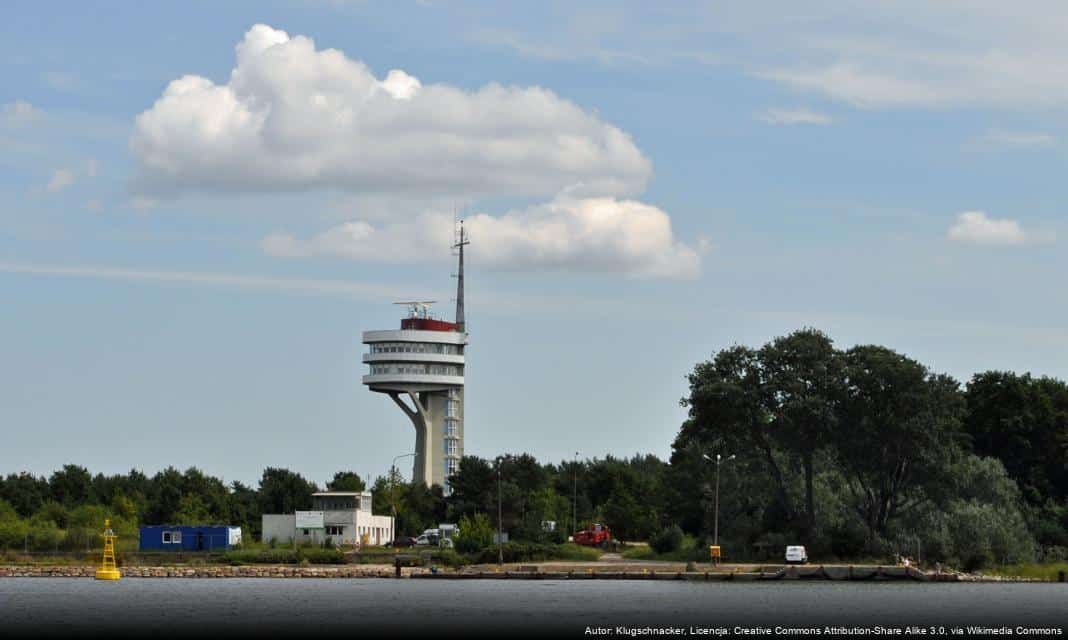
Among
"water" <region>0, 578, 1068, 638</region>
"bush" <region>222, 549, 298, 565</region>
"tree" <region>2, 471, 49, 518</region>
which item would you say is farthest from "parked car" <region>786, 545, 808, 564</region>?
"tree" <region>2, 471, 49, 518</region>

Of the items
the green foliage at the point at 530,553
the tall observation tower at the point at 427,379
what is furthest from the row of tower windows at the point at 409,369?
the green foliage at the point at 530,553

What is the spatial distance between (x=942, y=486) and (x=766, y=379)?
42.0 ft

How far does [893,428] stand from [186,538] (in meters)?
54.3

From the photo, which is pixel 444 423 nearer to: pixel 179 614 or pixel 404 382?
pixel 404 382

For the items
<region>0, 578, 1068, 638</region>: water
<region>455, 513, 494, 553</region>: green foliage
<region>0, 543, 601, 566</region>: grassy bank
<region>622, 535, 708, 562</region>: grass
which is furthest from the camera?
<region>0, 543, 601, 566</region>: grassy bank

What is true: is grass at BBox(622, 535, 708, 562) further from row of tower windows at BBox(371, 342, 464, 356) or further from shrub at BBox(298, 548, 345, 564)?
row of tower windows at BBox(371, 342, 464, 356)

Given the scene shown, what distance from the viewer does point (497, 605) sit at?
229 ft

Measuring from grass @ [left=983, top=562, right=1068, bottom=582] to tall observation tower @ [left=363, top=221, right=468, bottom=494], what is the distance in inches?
3322

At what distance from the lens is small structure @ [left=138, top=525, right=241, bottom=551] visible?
121 m

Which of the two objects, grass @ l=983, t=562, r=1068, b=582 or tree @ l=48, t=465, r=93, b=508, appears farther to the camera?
tree @ l=48, t=465, r=93, b=508

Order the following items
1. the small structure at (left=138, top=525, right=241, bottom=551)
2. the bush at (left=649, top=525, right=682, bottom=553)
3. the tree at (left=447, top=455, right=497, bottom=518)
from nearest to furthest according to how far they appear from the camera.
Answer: the bush at (left=649, top=525, right=682, bottom=553)
the small structure at (left=138, top=525, right=241, bottom=551)
the tree at (left=447, top=455, right=497, bottom=518)

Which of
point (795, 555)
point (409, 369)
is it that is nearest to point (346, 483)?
point (409, 369)

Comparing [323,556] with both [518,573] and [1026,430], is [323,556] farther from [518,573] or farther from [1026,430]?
[1026,430]

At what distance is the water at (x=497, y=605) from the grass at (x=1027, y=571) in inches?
188
